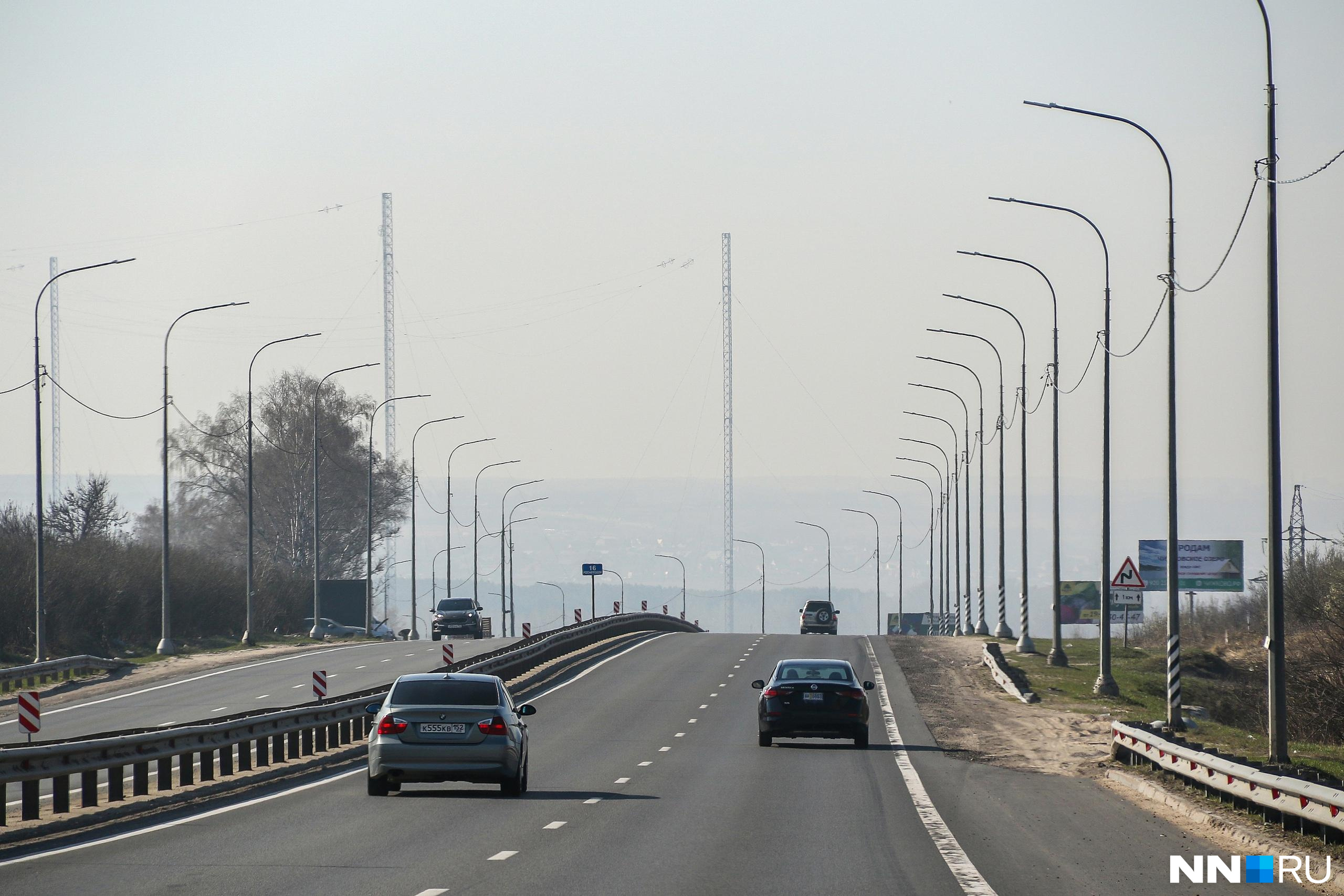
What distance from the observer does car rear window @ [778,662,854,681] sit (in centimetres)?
2941

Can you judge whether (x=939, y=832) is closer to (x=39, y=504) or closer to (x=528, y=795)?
(x=528, y=795)

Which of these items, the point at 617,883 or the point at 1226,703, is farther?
the point at 1226,703

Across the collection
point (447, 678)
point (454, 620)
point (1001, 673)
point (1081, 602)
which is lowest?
point (1081, 602)

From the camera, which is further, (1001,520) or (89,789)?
(1001,520)

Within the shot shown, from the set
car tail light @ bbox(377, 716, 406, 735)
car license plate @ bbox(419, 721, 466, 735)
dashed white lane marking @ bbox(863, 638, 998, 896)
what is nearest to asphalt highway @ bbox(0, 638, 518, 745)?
car tail light @ bbox(377, 716, 406, 735)

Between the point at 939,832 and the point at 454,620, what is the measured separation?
6540cm

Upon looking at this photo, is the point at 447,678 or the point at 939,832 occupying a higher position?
the point at 447,678

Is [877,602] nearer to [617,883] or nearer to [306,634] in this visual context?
[306,634]

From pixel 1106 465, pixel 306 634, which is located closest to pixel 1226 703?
pixel 1106 465

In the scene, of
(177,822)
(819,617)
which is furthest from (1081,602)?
(177,822)

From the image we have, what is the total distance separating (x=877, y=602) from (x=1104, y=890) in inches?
4020

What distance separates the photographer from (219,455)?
105 m

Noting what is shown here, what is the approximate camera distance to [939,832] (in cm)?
1669

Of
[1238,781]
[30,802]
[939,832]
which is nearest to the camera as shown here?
[30,802]
